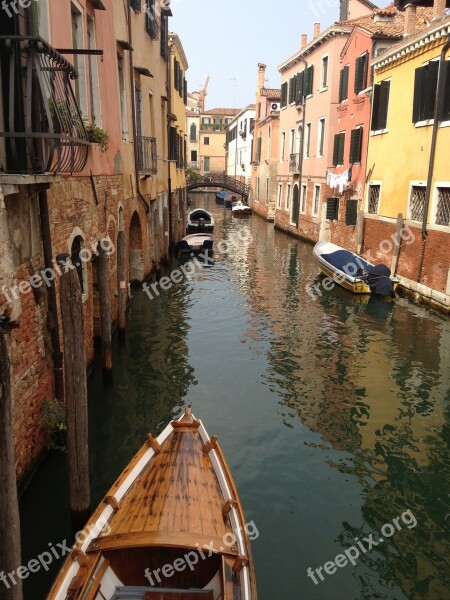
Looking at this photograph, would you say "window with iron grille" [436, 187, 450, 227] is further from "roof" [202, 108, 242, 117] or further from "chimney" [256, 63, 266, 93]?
"roof" [202, 108, 242, 117]

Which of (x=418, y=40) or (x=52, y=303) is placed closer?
(x=52, y=303)

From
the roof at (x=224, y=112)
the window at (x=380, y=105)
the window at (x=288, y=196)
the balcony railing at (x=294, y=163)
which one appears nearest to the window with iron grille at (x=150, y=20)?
the window at (x=380, y=105)

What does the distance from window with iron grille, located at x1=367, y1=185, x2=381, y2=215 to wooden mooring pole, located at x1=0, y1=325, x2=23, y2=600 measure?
49.7 feet

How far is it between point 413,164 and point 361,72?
591 centimetres

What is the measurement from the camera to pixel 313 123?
24.3m

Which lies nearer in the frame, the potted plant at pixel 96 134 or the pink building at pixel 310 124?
the potted plant at pixel 96 134

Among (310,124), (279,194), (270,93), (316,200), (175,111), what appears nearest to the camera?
(175,111)

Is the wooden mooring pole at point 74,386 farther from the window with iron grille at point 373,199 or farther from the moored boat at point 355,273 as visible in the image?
the window with iron grille at point 373,199

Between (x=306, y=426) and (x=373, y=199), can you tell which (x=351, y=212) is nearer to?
(x=373, y=199)

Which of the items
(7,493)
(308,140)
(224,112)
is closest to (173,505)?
(7,493)

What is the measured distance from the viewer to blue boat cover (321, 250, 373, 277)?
1534cm

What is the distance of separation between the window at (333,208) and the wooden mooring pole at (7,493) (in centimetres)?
1885

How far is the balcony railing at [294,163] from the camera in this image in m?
26.9

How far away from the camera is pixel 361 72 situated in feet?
59.0
